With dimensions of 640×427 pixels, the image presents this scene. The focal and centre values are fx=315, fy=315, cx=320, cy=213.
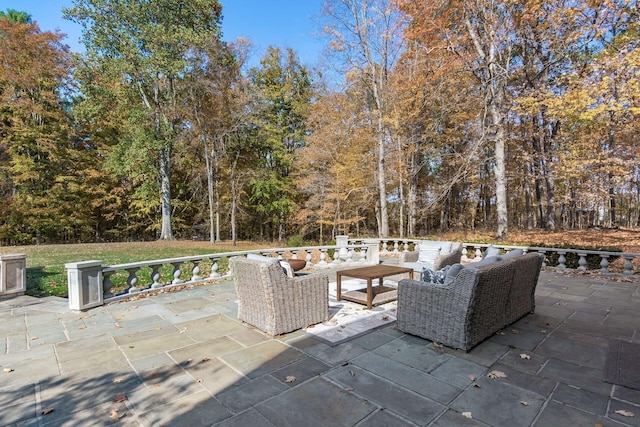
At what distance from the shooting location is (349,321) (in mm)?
3861

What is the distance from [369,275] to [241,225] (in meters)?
18.7

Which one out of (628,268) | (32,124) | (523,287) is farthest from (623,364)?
(32,124)

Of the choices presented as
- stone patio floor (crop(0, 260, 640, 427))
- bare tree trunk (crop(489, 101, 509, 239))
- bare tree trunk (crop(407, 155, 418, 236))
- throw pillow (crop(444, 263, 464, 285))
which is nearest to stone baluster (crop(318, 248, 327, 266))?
stone patio floor (crop(0, 260, 640, 427))

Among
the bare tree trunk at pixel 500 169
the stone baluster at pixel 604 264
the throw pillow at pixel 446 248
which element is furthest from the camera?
the bare tree trunk at pixel 500 169

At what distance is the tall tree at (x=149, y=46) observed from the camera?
1408cm

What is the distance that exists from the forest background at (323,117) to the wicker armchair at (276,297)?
8209 millimetres

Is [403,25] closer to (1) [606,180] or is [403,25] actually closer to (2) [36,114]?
(1) [606,180]

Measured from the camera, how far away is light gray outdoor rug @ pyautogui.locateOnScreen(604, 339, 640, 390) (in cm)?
243

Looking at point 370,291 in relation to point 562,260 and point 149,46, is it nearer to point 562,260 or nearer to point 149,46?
point 562,260

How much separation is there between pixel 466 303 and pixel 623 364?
1.34 metres

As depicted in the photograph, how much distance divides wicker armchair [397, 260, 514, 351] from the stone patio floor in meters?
0.14

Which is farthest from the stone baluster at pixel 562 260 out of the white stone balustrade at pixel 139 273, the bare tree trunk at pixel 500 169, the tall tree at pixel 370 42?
the tall tree at pixel 370 42

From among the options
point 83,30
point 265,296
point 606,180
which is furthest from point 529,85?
point 83,30

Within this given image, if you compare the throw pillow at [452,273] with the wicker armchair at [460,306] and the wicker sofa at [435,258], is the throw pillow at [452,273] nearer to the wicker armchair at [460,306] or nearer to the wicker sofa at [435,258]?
the wicker armchair at [460,306]
